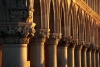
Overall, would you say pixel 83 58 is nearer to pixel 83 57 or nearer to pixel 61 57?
pixel 83 57

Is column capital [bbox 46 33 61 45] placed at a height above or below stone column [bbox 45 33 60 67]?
above

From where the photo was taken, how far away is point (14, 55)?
2450cm

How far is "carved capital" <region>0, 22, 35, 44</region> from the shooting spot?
80.0 feet

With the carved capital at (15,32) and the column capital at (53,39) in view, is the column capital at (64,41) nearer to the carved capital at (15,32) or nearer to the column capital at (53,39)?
the column capital at (53,39)

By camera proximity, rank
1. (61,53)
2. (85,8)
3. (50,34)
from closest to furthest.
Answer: (50,34) → (61,53) → (85,8)

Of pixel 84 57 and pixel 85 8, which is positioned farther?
pixel 84 57

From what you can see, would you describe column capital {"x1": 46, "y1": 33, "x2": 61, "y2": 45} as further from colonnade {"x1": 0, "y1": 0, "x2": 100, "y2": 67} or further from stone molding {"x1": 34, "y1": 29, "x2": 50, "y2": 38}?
stone molding {"x1": 34, "y1": 29, "x2": 50, "y2": 38}

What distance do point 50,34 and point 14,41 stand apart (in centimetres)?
1260

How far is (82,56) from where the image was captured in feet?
187

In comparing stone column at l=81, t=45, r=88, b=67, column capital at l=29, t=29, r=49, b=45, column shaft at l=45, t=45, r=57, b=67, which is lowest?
stone column at l=81, t=45, r=88, b=67

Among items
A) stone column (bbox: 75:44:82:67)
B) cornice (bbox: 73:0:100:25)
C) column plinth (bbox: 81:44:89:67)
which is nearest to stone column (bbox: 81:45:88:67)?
column plinth (bbox: 81:44:89:67)

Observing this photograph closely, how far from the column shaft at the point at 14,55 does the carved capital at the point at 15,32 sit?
225 mm

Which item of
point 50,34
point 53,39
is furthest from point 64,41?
point 50,34

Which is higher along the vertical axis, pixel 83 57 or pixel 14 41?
pixel 14 41
